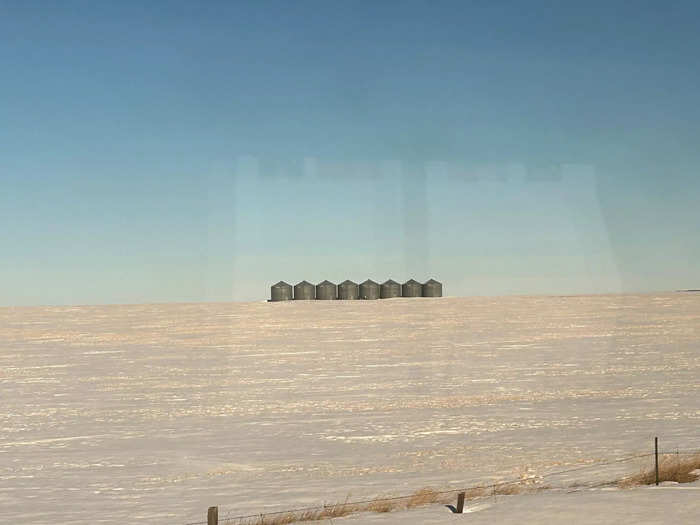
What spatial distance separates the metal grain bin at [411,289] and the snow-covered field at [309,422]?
95818mm

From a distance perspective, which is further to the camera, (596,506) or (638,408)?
(638,408)

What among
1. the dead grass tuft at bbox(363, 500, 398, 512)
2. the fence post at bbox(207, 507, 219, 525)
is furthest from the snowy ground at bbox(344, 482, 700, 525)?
the fence post at bbox(207, 507, 219, 525)

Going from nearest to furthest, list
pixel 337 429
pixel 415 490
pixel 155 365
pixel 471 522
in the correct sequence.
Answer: pixel 471 522 → pixel 415 490 → pixel 337 429 → pixel 155 365

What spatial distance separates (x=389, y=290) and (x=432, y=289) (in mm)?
8410

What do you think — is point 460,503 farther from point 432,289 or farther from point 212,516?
point 432,289

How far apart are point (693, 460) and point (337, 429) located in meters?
8.33

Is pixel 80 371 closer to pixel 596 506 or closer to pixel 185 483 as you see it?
pixel 185 483

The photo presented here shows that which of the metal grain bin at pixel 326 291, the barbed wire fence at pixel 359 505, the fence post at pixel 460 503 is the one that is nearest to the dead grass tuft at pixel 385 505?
the barbed wire fence at pixel 359 505

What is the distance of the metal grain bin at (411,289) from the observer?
458 feet

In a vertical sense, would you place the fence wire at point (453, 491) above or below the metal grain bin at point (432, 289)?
below

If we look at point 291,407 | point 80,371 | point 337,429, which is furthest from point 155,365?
point 337,429

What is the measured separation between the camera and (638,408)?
73.6 ft

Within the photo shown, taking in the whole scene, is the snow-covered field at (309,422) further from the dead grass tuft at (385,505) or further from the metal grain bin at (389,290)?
the metal grain bin at (389,290)

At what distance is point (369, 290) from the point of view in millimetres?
137000
